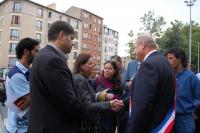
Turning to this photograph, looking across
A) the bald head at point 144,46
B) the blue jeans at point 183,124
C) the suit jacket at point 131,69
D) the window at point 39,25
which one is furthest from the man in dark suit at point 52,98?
the window at point 39,25

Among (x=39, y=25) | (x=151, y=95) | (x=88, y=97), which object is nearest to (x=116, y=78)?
(x=88, y=97)

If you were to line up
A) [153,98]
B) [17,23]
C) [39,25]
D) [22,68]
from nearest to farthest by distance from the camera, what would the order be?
[153,98] < [22,68] < [17,23] < [39,25]

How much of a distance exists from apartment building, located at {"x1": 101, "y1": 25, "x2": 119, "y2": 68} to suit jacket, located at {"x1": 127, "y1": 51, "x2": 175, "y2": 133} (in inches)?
3576

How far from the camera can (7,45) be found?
66.6 meters

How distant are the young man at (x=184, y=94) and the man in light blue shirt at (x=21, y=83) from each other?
7.17 feet

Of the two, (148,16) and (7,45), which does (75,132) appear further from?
(7,45)

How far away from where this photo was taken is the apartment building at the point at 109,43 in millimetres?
97769

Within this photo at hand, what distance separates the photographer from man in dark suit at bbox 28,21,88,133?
10.4 ft

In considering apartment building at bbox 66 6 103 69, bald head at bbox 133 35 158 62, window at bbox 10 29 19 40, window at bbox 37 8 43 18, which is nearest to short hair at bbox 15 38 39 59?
bald head at bbox 133 35 158 62

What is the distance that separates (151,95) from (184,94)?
5.21 ft

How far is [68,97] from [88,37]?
83964mm

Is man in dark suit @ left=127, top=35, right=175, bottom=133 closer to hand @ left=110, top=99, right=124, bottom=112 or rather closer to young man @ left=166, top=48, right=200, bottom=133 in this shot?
hand @ left=110, top=99, right=124, bottom=112

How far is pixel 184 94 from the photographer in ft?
16.5

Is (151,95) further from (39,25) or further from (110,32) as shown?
(110,32)
